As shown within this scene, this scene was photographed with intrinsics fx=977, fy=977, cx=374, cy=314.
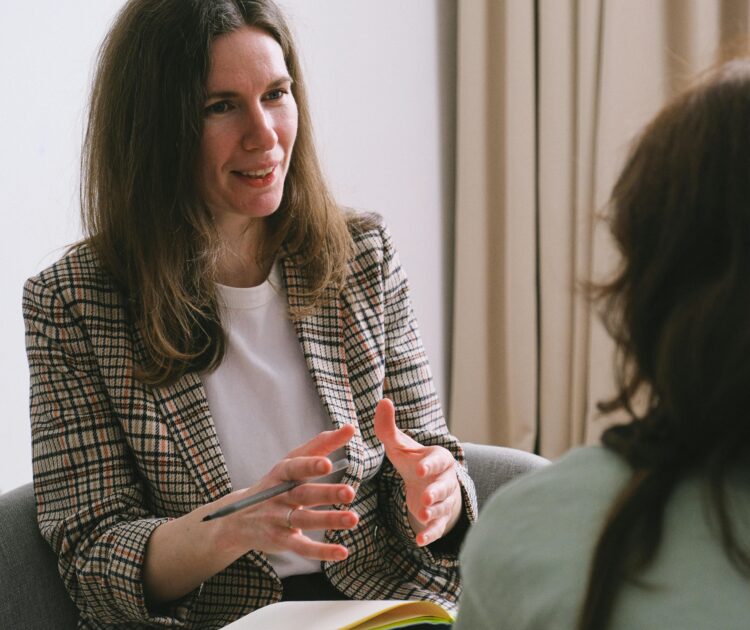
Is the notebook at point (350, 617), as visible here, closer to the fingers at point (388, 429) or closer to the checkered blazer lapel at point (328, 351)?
the fingers at point (388, 429)

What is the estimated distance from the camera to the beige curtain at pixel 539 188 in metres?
2.65

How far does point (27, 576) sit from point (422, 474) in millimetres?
540

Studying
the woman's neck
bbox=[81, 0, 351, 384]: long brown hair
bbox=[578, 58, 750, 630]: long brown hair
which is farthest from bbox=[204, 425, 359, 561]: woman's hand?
bbox=[578, 58, 750, 630]: long brown hair

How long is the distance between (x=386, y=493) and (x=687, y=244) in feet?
3.14

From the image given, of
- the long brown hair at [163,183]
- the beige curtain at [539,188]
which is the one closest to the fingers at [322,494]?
the long brown hair at [163,183]

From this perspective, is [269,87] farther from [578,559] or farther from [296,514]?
[578,559]

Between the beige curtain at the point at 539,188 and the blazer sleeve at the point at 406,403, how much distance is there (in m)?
1.19

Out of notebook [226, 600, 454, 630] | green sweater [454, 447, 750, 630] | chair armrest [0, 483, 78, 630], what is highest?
green sweater [454, 447, 750, 630]

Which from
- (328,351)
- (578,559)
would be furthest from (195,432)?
(578,559)

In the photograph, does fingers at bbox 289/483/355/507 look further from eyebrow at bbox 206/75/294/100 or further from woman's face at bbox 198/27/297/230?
eyebrow at bbox 206/75/294/100

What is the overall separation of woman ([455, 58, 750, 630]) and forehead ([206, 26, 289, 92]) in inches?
34.9

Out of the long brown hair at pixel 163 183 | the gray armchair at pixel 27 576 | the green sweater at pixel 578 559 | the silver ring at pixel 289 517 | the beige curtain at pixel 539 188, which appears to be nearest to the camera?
the green sweater at pixel 578 559

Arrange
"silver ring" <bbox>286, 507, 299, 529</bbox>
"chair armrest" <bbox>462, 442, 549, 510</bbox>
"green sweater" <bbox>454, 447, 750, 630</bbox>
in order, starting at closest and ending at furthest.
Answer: "green sweater" <bbox>454, 447, 750, 630</bbox>
"silver ring" <bbox>286, 507, 299, 529</bbox>
"chair armrest" <bbox>462, 442, 549, 510</bbox>

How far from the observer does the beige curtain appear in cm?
265
